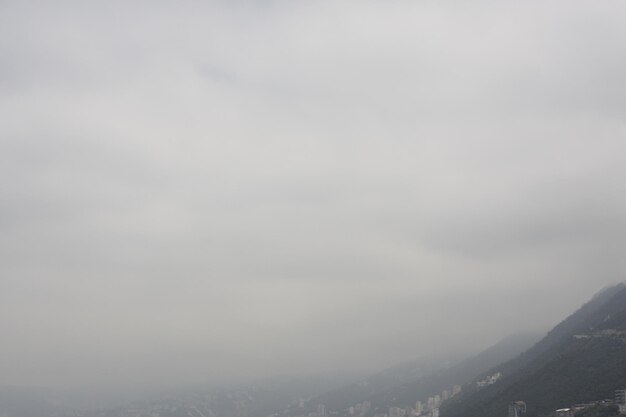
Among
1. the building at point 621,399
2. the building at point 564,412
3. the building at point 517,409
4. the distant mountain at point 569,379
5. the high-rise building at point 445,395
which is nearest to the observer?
the building at point 621,399

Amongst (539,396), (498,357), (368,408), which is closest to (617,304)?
(539,396)

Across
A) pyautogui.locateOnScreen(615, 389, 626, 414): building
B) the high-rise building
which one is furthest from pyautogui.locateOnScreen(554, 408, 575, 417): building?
the high-rise building

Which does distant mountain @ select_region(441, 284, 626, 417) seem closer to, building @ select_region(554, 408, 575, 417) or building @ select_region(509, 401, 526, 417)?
building @ select_region(509, 401, 526, 417)

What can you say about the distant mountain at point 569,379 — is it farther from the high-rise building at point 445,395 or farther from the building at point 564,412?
the high-rise building at point 445,395

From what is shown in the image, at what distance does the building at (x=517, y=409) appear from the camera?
2990 inches

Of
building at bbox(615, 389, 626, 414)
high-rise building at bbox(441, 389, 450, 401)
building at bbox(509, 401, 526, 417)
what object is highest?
building at bbox(615, 389, 626, 414)

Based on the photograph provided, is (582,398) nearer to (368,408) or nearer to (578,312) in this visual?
(578,312)

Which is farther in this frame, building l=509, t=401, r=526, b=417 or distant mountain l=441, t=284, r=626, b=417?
building l=509, t=401, r=526, b=417

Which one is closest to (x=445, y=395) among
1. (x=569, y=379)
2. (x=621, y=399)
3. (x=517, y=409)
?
(x=569, y=379)

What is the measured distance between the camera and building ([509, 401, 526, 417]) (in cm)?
7594

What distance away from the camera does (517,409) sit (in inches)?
3007

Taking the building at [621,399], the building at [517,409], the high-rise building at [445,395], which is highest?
the building at [621,399]

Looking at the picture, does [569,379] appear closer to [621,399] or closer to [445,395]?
[621,399]

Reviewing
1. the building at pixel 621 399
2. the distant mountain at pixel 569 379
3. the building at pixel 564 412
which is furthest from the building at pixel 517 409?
the building at pixel 621 399
